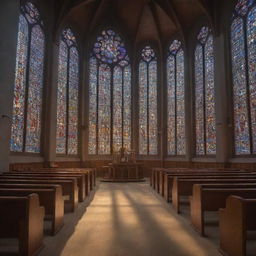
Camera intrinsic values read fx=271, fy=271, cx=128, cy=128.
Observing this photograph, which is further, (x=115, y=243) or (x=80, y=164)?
(x=80, y=164)

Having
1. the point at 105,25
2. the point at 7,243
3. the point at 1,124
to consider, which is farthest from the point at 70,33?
the point at 7,243

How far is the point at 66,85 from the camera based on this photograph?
17.1m

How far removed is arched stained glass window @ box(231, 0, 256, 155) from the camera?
1273 cm

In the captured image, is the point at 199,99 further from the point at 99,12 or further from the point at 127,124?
the point at 99,12

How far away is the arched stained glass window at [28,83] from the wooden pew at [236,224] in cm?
1084

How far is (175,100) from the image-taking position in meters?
18.4

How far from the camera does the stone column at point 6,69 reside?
930 cm

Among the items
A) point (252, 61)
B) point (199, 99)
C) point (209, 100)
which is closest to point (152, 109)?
point (199, 99)

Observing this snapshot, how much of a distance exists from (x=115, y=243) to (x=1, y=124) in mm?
7018

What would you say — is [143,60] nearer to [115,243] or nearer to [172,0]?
[172,0]

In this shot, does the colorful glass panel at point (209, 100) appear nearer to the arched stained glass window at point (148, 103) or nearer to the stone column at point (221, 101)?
the stone column at point (221, 101)

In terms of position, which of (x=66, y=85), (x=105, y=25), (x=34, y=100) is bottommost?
(x=34, y=100)

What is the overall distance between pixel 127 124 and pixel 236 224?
1635 centimetres

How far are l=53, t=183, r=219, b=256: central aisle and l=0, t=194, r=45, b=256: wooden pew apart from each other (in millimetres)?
495
